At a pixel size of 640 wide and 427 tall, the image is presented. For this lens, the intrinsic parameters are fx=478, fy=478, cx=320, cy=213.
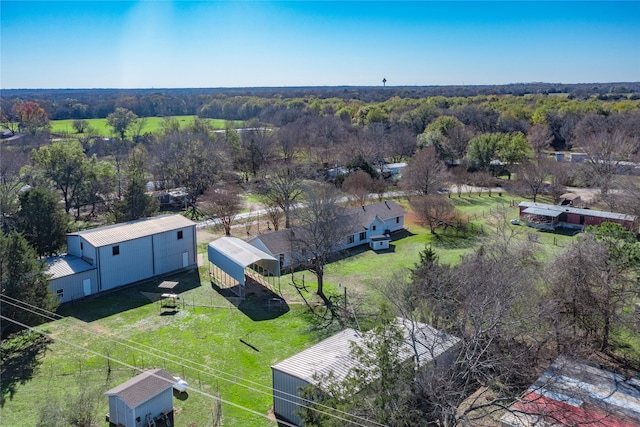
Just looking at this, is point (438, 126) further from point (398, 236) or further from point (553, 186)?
point (398, 236)

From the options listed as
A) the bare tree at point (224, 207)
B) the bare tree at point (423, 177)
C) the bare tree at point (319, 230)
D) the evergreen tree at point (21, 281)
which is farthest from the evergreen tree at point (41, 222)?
the bare tree at point (423, 177)

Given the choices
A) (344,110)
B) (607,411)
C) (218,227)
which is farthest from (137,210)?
(344,110)

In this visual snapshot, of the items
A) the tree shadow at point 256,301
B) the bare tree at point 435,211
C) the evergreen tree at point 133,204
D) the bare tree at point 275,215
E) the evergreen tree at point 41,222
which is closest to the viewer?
the tree shadow at point 256,301

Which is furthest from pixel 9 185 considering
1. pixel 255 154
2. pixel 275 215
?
pixel 255 154

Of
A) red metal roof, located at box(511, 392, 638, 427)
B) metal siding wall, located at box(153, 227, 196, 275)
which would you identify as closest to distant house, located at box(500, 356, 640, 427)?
red metal roof, located at box(511, 392, 638, 427)

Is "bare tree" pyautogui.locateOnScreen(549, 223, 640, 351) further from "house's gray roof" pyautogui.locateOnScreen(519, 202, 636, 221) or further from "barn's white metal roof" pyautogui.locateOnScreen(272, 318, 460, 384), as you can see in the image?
"house's gray roof" pyautogui.locateOnScreen(519, 202, 636, 221)

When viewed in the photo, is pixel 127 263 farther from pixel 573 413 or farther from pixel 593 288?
pixel 593 288

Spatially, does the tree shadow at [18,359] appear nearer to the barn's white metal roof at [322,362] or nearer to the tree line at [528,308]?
the barn's white metal roof at [322,362]
